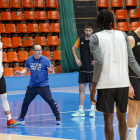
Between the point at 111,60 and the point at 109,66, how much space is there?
0.06m

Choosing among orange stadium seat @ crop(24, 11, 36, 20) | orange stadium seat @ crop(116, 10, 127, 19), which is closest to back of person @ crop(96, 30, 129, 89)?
orange stadium seat @ crop(24, 11, 36, 20)

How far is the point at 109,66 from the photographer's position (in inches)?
117

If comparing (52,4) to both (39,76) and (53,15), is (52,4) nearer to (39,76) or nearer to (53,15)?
(53,15)

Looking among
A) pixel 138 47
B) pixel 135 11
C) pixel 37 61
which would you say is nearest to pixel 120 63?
pixel 138 47

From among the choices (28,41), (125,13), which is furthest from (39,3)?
(125,13)

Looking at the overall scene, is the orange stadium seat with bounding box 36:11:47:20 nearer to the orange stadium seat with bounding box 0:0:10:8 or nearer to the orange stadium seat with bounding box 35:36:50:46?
the orange stadium seat with bounding box 35:36:50:46

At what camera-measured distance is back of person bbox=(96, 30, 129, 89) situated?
117 inches

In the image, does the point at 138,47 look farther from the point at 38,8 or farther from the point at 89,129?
the point at 38,8

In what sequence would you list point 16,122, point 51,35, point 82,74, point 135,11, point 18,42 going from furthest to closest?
point 135,11 < point 51,35 < point 18,42 < point 82,74 < point 16,122

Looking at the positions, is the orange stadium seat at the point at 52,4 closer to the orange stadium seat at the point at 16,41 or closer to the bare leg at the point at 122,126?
the orange stadium seat at the point at 16,41

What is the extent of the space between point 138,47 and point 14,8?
9951 mm

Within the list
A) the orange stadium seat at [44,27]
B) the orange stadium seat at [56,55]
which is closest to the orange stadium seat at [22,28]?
the orange stadium seat at [44,27]

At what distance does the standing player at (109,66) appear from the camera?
2.97 metres

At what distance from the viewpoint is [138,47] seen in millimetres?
3453
